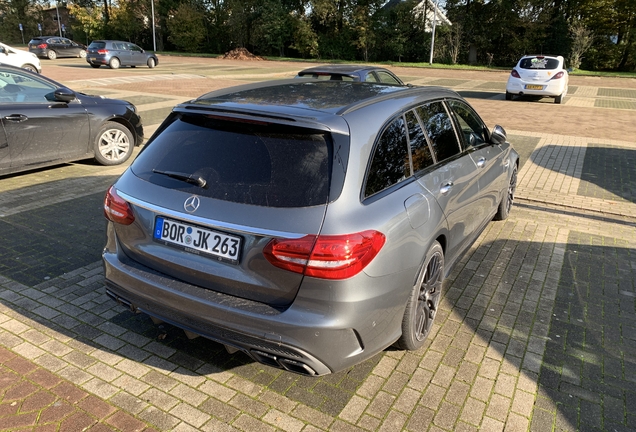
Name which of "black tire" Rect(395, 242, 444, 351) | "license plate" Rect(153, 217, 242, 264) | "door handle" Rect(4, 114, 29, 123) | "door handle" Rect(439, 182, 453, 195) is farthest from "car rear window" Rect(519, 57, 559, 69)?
"license plate" Rect(153, 217, 242, 264)

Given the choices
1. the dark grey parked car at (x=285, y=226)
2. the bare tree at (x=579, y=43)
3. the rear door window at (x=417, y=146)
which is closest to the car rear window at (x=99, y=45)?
the dark grey parked car at (x=285, y=226)

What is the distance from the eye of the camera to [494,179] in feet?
15.2

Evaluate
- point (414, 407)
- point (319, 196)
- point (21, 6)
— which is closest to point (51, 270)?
point (319, 196)

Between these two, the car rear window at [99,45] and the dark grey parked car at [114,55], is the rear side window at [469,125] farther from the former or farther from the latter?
the car rear window at [99,45]

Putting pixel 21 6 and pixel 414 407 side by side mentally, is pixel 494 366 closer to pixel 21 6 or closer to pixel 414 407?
pixel 414 407

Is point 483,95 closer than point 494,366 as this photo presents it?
No

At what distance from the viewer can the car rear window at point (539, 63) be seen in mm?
16922

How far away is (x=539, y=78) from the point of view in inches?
656

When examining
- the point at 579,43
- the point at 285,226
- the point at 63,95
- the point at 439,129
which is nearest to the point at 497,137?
the point at 439,129

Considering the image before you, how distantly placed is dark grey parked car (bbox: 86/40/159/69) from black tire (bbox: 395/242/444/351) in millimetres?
30806

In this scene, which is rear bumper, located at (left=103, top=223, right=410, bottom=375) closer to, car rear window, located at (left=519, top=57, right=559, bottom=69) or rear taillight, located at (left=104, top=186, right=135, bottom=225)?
rear taillight, located at (left=104, top=186, right=135, bottom=225)

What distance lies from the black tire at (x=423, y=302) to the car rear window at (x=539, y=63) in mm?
16098

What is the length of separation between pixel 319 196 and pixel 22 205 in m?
4.93

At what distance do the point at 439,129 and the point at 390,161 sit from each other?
3.12 feet
